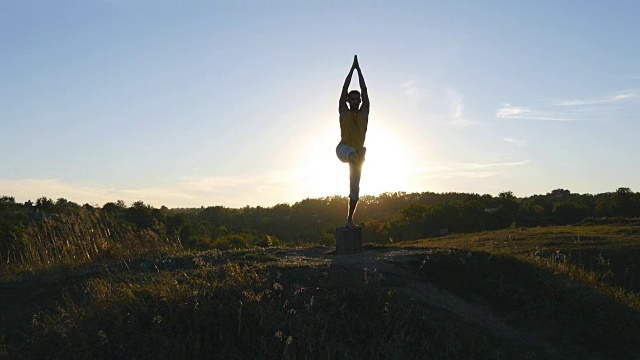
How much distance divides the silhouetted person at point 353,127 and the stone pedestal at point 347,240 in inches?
9.8

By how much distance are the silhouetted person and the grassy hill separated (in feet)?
4.25

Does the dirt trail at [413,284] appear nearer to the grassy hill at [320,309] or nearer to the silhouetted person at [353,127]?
the grassy hill at [320,309]

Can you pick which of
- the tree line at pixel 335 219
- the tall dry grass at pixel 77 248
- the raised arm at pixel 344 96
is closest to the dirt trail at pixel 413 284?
the raised arm at pixel 344 96

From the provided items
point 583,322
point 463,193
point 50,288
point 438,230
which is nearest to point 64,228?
point 50,288

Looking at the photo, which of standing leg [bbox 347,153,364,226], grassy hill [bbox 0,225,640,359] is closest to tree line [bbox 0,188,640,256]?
standing leg [bbox 347,153,364,226]

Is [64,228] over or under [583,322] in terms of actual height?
over

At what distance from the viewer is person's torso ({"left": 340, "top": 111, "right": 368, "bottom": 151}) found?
9719 millimetres

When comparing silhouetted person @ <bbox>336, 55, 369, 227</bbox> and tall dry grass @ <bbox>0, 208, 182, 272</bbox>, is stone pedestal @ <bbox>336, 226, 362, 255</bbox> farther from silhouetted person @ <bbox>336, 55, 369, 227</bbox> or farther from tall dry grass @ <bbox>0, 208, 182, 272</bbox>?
tall dry grass @ <bbox>0, 208, 182, 272</bbox>

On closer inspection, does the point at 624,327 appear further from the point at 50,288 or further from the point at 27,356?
the point at 50,288

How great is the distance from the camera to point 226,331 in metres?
5.39

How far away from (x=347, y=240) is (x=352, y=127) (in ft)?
Result: 6.26

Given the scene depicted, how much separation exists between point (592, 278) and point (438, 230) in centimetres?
1297

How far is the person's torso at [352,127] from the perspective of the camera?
9719mm

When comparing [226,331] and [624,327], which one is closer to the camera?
[226,331]
